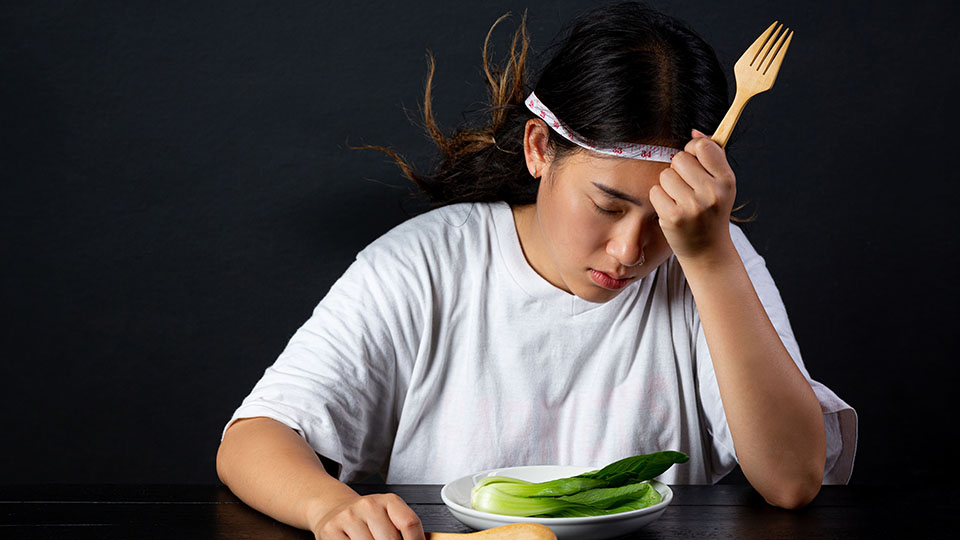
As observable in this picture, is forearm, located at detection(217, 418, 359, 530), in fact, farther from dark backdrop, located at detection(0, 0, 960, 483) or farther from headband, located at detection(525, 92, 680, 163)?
dark backdrop, located at detection(0, 0, 960, 483)

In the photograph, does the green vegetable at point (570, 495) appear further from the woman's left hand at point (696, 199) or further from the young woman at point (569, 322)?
the woman's left hand at point (696, 199)

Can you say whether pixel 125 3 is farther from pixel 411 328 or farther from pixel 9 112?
pixel 411 328

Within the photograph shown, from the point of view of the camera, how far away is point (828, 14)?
1.90 metres

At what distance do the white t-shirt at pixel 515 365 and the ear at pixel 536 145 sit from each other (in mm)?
141

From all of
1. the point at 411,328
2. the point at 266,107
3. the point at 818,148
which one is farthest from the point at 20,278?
the point at 818,148

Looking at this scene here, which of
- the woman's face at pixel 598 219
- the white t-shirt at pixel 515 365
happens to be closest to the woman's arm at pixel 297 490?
the white t-shirt at pixel 515 365

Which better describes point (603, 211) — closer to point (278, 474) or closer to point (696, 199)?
point (696, 199)

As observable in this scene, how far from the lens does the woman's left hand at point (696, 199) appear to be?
1.02 metres

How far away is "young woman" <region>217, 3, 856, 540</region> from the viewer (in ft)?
3.48

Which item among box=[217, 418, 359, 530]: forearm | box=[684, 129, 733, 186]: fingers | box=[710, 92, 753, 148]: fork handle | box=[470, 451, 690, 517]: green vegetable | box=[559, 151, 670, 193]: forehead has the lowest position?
box=[217, 418, 359, 530]: forearm

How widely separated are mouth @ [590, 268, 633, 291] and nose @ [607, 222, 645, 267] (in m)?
0.05

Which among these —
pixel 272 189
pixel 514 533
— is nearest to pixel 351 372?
pixel 514 533

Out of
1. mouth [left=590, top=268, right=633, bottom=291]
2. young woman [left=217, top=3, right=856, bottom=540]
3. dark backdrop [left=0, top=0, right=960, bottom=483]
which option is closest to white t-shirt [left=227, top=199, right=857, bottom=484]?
young woman [left=217, top=3, right=856, bottom=540]

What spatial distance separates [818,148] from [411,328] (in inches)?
42.9
